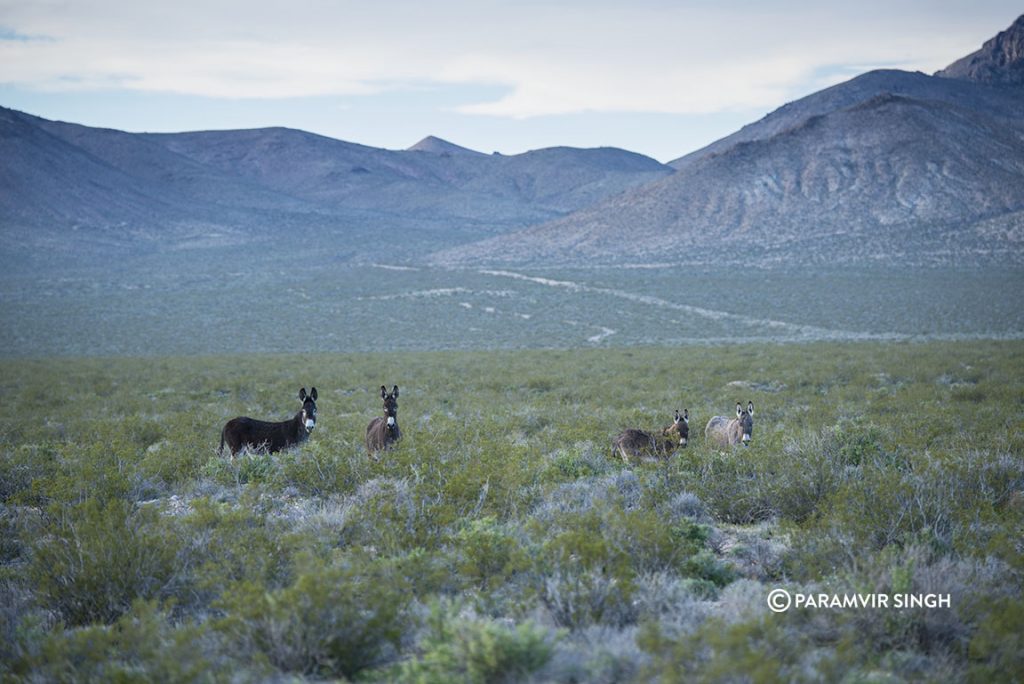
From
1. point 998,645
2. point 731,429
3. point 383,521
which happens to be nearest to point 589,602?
point 383,521

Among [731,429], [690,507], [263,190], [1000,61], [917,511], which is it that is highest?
[1000,61]

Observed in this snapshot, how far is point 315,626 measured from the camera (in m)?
4.42

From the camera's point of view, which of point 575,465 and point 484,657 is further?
point 575,465

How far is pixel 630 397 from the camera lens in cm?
1948

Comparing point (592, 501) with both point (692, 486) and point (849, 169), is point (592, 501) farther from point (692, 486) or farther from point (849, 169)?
point (849, 169)

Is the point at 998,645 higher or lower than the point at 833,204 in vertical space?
lower

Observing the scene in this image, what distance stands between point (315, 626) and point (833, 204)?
90.5 metres

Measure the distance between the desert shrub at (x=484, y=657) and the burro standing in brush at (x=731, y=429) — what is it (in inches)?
293

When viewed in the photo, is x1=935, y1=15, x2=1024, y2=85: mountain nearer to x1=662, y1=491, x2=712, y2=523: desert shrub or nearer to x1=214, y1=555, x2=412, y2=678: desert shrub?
x1=662, y1=491, x2=712, y2=523: desert shrub

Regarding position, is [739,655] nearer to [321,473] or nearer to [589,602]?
[589,602]

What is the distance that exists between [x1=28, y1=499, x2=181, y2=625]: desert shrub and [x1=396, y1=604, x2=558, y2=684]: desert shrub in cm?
223

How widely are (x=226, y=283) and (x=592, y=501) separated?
7378 centimetres

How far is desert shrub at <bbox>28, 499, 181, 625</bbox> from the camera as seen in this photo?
522 centimetres

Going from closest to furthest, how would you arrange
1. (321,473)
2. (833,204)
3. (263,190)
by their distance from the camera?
(321,473) < (833,204) < (263,190)
